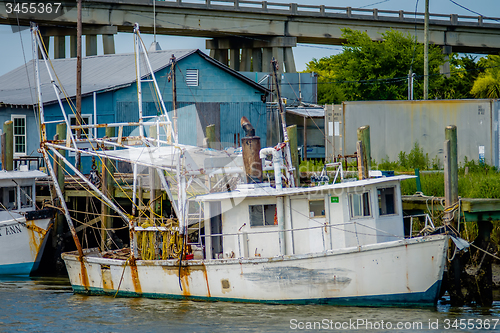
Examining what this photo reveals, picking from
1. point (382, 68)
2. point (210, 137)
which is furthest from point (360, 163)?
point (382, 68)

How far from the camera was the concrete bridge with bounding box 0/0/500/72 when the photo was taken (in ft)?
134

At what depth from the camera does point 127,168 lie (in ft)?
83.4

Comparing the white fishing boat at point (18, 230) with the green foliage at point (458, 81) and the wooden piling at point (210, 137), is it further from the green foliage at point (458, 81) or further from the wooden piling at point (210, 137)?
the green foliage at point (458, 81)

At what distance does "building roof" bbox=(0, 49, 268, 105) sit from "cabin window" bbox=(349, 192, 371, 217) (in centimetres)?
1558

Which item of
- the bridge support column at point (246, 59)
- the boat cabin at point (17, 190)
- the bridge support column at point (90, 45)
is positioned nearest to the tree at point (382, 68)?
the bridge support column at point (246, 59)

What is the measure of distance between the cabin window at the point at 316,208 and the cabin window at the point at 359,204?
2.40ft

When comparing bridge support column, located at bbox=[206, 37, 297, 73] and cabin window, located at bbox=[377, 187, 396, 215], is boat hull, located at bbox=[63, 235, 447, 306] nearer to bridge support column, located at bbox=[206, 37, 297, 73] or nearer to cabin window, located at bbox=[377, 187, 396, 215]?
cabin window, located at bbox=[377, 187, 396, 215]

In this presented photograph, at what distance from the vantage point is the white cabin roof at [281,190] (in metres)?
13.8

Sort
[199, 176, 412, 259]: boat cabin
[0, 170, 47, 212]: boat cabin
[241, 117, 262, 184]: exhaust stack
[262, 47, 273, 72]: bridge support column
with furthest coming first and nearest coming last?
[262, 47, 273, 72]: bridge support column
[0, 170, 47, 212]: boat cabin
[241, 117, 262, 184]: exhaust stack
[199, 176, 412, 259]: boat cabin

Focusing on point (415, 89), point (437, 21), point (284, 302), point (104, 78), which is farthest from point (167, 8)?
point (284, 302)

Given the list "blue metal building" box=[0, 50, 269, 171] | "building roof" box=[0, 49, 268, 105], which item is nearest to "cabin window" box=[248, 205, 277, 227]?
"blue metal building" box=[0, 50, 269, 171]

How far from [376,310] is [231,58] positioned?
39.9 metres

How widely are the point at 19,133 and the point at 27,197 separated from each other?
671cm

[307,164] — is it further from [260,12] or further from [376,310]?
[260,12]
